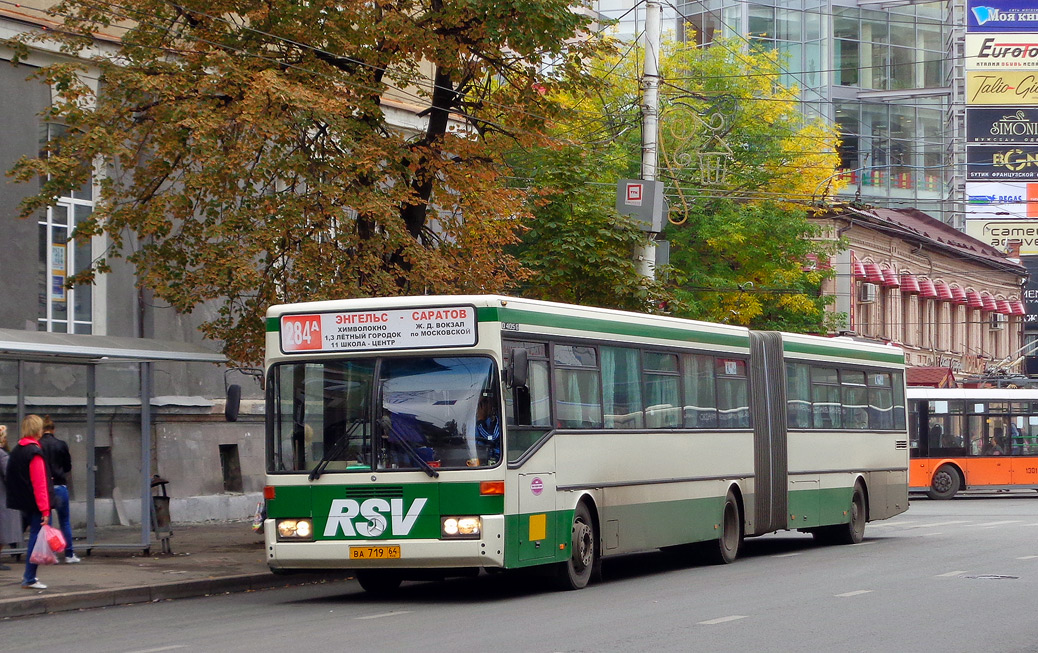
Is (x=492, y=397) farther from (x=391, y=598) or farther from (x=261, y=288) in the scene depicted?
(x=261, y=288)

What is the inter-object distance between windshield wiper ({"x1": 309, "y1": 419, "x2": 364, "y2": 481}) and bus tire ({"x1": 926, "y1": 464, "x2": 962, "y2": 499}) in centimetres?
2723

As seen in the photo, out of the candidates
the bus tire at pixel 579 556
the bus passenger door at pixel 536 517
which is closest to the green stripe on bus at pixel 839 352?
the bus tire at pixel 579 556

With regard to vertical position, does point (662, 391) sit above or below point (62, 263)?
below

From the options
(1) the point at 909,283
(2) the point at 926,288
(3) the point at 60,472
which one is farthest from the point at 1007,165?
(3) the point at 60,472

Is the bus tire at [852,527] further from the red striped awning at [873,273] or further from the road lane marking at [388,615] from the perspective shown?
the red striped awning at [873,273]

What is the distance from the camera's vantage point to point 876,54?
242 ft

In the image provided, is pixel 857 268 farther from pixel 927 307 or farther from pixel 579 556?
pixel 579 556

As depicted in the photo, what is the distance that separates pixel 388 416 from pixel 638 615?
2929 mm

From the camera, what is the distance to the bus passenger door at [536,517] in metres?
14.3

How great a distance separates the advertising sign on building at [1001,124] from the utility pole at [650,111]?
4527cm

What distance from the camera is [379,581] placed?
15984 millimetres

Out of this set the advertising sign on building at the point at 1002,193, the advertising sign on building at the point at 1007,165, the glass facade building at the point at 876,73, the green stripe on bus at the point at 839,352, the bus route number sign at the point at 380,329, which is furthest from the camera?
the glass facade building at the point at 876,73

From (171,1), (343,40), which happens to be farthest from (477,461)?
(171,1)

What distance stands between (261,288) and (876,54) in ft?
196
